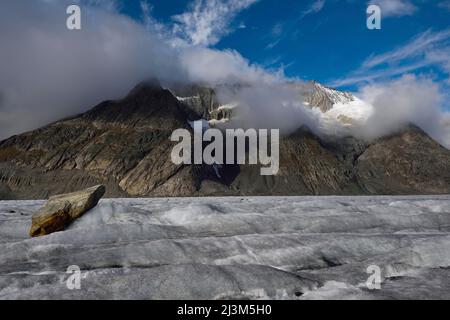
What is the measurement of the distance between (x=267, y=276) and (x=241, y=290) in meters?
0.98

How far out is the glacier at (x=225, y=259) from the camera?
33.8 feet

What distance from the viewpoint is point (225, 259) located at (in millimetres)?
14234

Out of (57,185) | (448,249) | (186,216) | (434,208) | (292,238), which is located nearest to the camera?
(448,249)

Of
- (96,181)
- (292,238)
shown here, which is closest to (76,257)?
(292,238)

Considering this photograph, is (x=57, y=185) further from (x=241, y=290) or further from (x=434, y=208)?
(x=241, y=290)

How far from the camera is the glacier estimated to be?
33.8 feet

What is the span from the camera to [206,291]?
10.3 metres

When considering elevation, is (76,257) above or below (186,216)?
below
